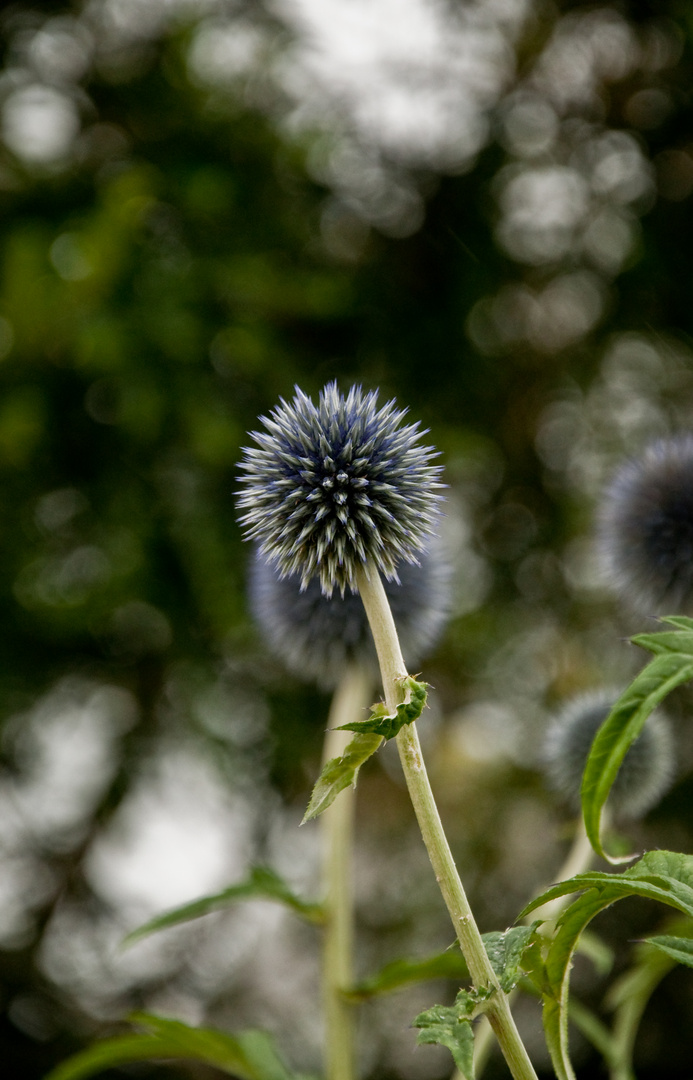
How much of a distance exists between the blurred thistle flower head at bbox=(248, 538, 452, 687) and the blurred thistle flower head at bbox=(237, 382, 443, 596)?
0.70 m

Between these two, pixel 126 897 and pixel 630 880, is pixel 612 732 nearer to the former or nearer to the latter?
pixel 630 880

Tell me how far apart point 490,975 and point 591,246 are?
14.9 feet

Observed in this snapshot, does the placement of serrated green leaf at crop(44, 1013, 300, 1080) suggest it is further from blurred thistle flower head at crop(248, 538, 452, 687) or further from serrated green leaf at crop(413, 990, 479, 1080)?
blurred thistle flower head at crop(248, 538, 452, 687)

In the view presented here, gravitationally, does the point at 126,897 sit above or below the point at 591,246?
below

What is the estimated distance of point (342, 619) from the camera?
2.21 metres

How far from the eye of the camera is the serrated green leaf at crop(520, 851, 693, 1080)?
0.97 m

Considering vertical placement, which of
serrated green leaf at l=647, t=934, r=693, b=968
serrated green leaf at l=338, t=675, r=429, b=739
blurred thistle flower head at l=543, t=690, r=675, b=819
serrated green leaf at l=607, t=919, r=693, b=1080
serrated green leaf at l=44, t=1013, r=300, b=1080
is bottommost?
serrated green leaf at l=44, t=1013, r=300, b=1080

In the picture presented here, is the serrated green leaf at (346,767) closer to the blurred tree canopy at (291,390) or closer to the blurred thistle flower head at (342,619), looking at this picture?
the blurred thistle flower head at (342,619)

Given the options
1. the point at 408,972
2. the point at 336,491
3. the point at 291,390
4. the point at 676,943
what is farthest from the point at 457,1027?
the point at 291,390

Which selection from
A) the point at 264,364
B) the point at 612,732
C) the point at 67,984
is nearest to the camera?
the point at 612,732

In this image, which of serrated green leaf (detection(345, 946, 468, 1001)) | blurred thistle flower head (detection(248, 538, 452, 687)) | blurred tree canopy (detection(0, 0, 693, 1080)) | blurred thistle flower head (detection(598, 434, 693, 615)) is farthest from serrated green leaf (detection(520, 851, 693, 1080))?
blurred tree canopy (detection(0, 0, 693, 1080))

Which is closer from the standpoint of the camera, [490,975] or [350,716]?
[490,975]

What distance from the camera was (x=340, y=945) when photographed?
1.79m

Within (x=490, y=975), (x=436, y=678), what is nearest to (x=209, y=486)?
(x=436, y=678)
